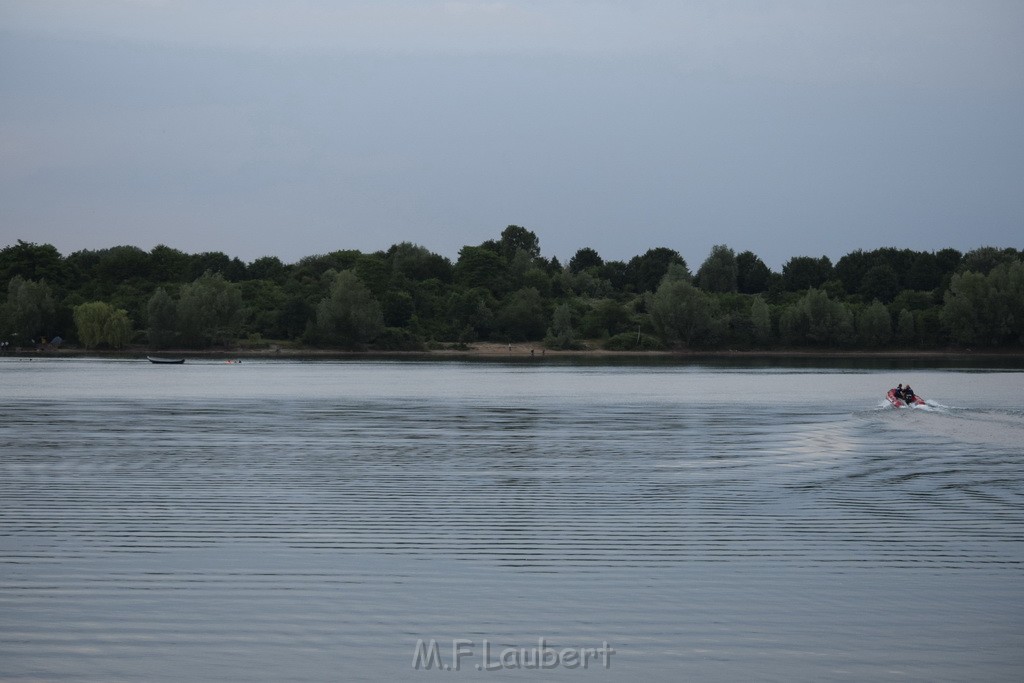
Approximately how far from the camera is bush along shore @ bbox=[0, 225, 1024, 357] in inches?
5812

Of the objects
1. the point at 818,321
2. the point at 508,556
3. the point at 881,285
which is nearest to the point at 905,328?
the point at 818,321

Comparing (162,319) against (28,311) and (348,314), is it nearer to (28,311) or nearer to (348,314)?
(28,311)

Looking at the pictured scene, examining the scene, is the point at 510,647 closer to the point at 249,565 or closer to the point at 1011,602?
the point at 249,565

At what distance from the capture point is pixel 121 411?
148 ft

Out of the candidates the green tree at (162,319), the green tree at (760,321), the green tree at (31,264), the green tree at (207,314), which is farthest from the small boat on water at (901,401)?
the green tree at (31,264)

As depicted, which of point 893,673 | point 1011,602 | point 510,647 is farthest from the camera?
point 1011,602

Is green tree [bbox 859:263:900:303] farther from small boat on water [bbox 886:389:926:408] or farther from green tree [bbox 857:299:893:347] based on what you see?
small boat on water [bbox 886:389:926:408]

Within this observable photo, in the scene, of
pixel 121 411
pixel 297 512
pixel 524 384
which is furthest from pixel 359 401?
pixel 297 512

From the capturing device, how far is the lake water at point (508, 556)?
34.6 ft

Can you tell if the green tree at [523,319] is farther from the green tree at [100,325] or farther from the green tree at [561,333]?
the green tree at [100,325]

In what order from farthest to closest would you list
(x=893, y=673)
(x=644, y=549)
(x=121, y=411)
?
(x=121, y=411)
(x=644, y=549)
(x=893, y=673)

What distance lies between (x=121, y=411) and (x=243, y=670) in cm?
3720

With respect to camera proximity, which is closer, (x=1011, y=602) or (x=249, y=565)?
(x=1011, y=602)

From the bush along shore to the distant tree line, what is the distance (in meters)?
0.24
